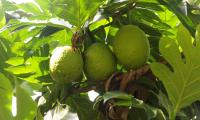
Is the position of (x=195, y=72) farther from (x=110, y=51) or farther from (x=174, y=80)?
(x=110, y=51)

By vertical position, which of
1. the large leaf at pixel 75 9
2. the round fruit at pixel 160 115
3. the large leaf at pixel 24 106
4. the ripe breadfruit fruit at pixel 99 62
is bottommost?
the round fruit at pixel 160 115

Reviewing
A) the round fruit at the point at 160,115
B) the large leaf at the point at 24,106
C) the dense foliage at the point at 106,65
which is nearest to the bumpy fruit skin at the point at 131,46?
the dense foliage at the point at 106,65

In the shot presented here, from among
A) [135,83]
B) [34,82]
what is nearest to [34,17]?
[34,82]

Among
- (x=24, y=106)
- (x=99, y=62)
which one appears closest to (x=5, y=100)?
(x=24, y=106)

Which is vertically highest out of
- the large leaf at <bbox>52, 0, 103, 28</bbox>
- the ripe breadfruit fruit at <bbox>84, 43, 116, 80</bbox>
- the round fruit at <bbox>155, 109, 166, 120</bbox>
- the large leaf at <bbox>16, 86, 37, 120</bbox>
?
the large leaf at <bbox>52, 0, 103, 28</bbox>

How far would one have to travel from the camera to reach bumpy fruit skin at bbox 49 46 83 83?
984 mm

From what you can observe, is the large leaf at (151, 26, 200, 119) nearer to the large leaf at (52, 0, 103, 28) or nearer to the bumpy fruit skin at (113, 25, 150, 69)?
the bumpy fruit skin at (113, 25, 150, 69)

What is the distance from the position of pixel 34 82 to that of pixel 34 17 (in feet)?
0.66

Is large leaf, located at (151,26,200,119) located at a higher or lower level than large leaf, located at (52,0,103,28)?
lower

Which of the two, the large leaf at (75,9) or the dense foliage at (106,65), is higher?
the large leaf at (75,9)

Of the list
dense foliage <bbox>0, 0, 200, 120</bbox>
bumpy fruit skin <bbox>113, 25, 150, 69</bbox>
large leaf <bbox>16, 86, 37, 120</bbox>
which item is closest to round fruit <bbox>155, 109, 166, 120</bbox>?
dense foliage <bbox>0, 0, 200, 120</bbox>

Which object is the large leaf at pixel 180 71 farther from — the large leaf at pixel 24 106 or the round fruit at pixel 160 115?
the large leaf at pixel 24 106

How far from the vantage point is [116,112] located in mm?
985

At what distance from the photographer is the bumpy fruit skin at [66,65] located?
98cm
